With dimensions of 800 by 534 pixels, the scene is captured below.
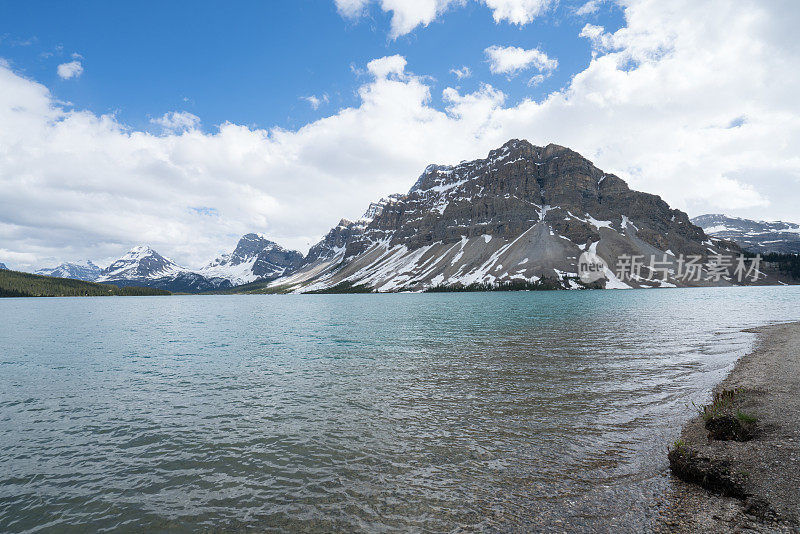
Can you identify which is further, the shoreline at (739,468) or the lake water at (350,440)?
the lake water at (350,440)

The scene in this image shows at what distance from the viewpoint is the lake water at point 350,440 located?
36.9ft

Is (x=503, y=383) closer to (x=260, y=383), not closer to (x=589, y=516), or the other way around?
(x=589, y=516)

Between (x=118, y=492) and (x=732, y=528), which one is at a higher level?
(x=732, y=528)

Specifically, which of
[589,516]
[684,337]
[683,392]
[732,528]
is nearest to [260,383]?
[589,516]

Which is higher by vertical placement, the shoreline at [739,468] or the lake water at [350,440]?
the shoreline at [739,468]

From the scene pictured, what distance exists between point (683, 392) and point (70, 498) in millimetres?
29143

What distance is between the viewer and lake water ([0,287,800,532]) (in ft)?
36.9

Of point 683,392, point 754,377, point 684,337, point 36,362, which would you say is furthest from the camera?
point 684,337

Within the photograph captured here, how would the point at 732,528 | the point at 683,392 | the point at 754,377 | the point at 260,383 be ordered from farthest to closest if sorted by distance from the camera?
the point at 260,383, the point at 754,377, the point at 683,392, the point at 732,528

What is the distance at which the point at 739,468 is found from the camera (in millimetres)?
11859

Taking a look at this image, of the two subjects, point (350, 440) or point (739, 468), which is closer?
point (739, 468)

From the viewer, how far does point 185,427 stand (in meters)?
18.6

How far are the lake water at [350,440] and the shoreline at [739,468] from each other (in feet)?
2.49

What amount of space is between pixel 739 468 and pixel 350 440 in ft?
45.6
